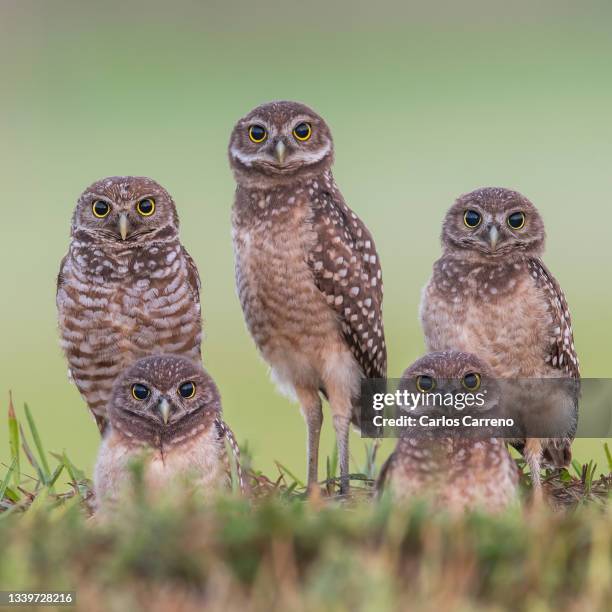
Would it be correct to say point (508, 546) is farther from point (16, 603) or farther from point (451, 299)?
point (451, 299)

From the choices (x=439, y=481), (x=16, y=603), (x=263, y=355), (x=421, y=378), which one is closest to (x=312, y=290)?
(x=263, y=355)

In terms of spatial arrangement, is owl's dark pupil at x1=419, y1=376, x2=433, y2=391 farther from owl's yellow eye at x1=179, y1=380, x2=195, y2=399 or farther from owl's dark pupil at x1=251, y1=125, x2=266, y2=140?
owl's dark pupil at x1=251, y1=125, x2=266, y2=140

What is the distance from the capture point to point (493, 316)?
222 inches

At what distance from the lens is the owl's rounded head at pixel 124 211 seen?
5.49 metres

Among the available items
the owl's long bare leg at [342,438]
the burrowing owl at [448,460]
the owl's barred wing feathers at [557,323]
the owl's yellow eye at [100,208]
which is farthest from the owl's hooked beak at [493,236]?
the owl's yellow eye at [100,208]

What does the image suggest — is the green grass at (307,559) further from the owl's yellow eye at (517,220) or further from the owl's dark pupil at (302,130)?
the owl's dark pupil at (302,130)

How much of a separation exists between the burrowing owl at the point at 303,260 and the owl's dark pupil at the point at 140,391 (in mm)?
1323

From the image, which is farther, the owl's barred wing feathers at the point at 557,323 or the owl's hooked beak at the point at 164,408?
the owl's barred wing feathers at the point at 557,323

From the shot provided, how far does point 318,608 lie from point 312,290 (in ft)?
10.7

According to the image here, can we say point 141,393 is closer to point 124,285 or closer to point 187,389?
point 187,389

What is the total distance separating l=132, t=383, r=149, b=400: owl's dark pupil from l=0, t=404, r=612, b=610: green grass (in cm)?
126

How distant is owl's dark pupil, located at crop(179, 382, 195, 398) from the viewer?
4.75 m

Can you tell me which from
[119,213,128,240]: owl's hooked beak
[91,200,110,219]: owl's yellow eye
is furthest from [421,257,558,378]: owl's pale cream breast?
[91,200,110,219]: owl's yellow eye

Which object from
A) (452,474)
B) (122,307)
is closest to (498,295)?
(452,474)
